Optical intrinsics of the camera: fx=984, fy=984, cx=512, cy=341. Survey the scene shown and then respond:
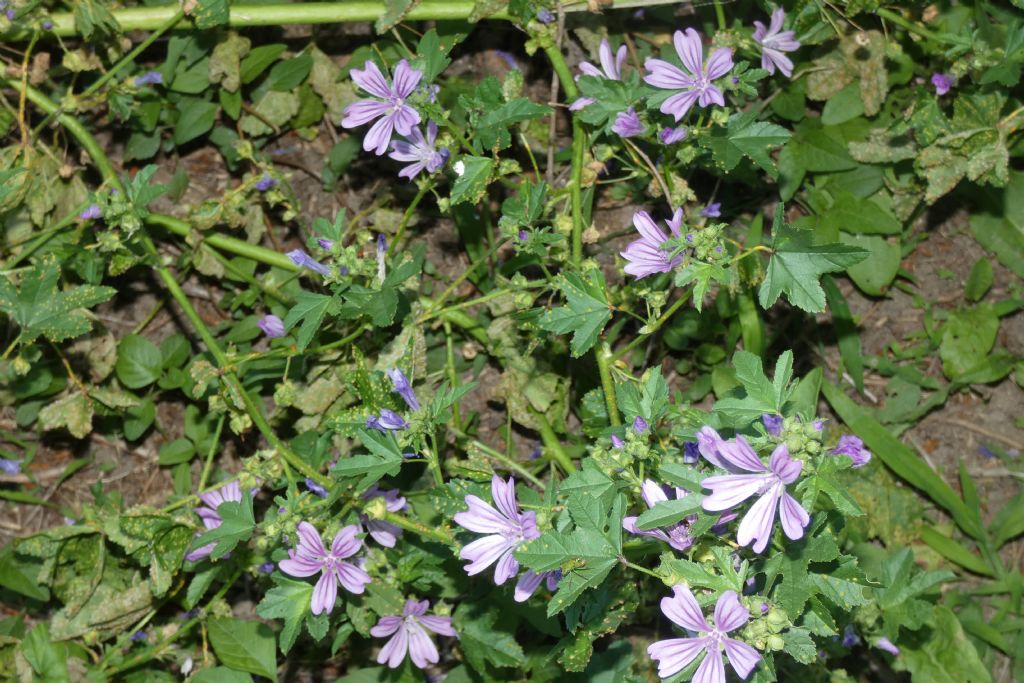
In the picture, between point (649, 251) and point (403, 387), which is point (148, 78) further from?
point (649, 251)

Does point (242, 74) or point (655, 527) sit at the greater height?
point (242, 74)

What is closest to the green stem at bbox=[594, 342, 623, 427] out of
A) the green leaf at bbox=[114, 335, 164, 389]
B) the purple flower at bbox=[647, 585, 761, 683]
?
the purple flower at bbox=[647, 585, 761, 683]

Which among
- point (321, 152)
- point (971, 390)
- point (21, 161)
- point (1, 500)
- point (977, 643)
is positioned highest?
point (21, 161)

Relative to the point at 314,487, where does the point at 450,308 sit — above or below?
above

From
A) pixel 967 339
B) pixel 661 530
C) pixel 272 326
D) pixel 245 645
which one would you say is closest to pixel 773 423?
pixel 661 530

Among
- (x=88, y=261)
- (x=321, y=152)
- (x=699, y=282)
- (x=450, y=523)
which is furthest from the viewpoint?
(x=321, y=152)

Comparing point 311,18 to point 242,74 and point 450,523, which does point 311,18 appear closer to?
point 242,74

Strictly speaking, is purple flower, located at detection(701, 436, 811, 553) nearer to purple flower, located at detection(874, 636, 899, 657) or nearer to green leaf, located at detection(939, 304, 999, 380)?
purple flower, located at detection(874, 636, 899, 657)

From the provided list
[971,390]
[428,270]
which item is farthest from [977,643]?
[428,270]
